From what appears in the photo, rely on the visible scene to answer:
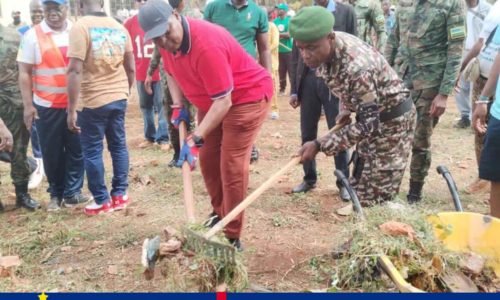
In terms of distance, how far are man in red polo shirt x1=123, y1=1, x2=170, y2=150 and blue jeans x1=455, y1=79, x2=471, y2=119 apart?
4.54 meters

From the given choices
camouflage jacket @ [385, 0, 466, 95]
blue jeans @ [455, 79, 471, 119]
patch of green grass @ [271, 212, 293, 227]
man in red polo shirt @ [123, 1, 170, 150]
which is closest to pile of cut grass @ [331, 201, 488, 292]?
patch of green grass @ [271, 212, 293, 227]

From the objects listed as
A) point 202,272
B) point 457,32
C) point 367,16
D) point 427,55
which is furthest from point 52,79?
point 367,16

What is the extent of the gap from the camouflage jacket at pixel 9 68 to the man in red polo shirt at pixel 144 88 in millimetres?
2036

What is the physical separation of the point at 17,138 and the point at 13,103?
0.33m

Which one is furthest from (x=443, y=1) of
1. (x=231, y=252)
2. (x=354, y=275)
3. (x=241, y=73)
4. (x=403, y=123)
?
(x=231, y=252)

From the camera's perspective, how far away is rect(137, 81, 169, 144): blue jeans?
22.3ft

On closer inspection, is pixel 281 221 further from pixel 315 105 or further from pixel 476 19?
pixel 476 19

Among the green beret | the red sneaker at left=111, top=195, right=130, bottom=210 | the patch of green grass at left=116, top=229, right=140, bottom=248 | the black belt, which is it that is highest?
the green beret

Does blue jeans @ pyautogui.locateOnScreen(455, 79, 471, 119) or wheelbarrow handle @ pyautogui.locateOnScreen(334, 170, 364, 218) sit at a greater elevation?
wheelbarrow handle @ pyautogui.locateOnScreen(334, 170, 364, 218)

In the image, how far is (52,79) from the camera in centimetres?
433

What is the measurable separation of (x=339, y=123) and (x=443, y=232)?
102 centimetres

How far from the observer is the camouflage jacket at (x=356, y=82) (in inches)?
113

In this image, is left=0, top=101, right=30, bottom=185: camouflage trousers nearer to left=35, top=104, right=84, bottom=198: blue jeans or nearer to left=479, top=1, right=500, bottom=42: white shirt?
left=35, top=104, right=84, bottom=198: blue jeans

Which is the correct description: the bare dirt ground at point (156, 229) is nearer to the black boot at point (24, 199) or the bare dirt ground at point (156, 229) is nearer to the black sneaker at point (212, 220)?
the black boot at point (24, 199)
